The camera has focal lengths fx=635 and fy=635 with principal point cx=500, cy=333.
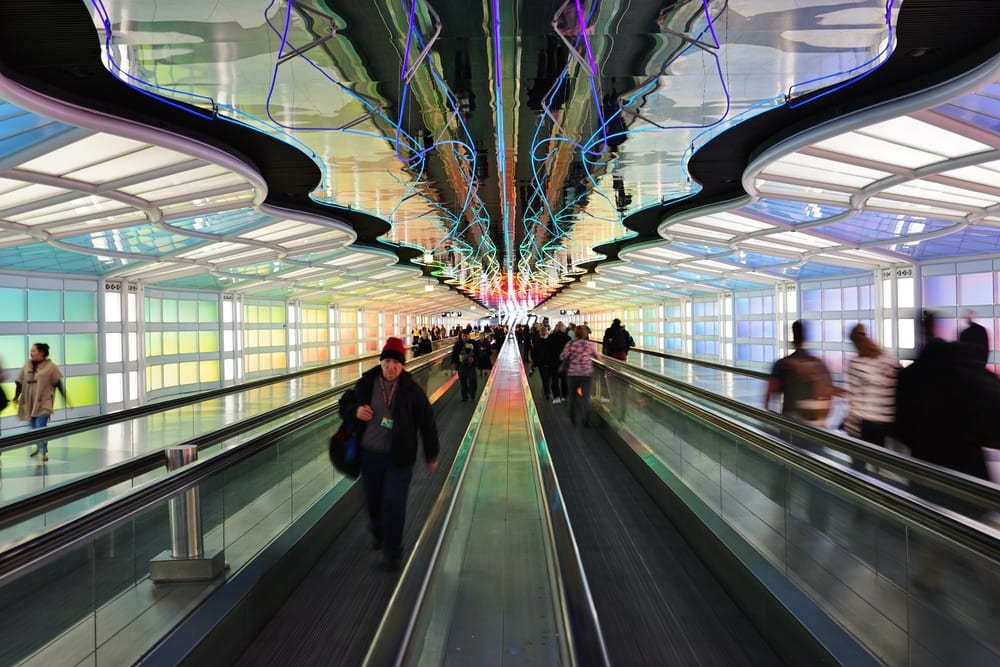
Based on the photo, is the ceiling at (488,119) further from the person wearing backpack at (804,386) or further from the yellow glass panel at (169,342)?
the yellow glass panel at (169,342)

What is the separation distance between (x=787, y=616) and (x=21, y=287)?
20681mm

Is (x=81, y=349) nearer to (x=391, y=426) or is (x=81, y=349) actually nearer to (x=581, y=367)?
(x=581, y=367)

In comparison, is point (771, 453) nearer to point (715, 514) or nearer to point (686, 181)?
point (715, 514)

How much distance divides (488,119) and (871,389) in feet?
22.7

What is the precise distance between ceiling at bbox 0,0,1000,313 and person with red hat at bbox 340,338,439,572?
3.04 metres

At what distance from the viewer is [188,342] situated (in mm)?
25531

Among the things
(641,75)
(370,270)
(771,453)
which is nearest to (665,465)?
(771,453)

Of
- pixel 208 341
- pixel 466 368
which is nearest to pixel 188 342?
pixel 208 341

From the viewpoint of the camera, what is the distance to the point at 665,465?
6992 mm

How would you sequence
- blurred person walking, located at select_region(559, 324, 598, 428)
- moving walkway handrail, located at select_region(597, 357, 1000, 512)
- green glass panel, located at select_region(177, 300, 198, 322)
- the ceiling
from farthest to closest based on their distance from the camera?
green glass panel, located at select_region(177, 300, 198, 322) → blurred person walking, located at select_region(559, 324, 598, 428) → the ceiling → moving walkway handrail, located at select_region(597, 357, 1000, 512)

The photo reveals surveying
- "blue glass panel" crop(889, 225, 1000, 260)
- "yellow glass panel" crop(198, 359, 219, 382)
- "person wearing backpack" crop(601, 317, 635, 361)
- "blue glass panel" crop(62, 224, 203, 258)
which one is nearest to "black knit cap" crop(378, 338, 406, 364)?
"person wearing backpack" crop(601, 317, 635, 361)

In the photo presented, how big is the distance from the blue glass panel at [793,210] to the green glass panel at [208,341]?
21.7 meters

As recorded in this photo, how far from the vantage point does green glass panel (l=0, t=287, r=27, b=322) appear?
17.1 meters

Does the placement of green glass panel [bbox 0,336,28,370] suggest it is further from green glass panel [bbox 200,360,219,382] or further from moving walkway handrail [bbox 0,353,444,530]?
moving walkway handrail [bbox 0,353,444,530]
